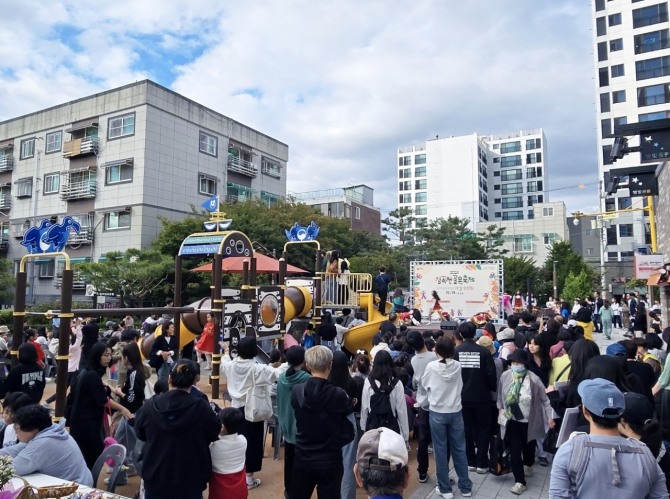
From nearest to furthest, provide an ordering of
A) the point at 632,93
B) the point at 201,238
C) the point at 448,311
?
the point at 201,238 < the point at 448,311 < the point at 632,93

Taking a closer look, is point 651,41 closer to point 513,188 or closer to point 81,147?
point 513,188

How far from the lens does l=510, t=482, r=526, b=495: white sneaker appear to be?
201 inches

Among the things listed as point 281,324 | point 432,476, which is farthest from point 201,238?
point 432,476

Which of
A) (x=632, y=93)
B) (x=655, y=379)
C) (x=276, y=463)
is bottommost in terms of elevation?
(x=276, y=463)

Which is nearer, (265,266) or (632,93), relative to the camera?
(265,266)

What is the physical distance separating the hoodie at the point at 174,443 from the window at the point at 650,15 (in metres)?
53.1

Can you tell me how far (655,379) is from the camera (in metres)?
5.26

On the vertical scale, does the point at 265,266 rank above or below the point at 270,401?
above

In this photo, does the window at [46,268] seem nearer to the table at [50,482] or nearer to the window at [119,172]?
the window at [119,172]

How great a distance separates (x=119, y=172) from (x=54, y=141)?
701cm

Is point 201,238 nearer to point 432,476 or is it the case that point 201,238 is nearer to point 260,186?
point 432,476

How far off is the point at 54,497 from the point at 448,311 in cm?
1582

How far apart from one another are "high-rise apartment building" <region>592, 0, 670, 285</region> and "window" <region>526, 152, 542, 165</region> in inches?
1151

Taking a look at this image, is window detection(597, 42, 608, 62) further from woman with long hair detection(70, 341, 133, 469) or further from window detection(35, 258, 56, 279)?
woman with long hair detection(70, 341, 133, 469)
